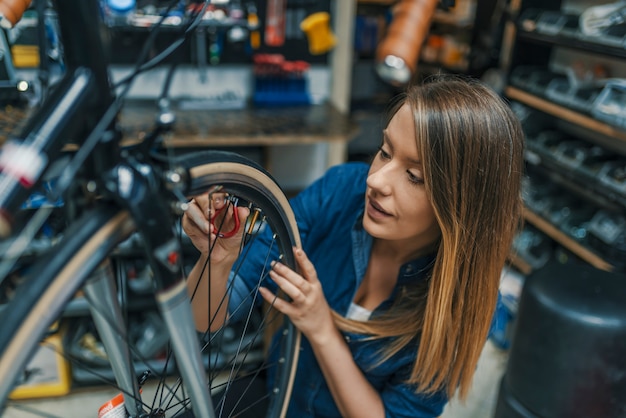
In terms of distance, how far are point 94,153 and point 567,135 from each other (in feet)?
8.17

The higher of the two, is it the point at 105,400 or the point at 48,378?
the point at 48,378

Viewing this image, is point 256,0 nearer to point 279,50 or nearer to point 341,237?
point 279,50

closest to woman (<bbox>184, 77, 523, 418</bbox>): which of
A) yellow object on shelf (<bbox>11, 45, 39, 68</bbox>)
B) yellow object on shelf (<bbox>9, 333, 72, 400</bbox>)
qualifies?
yellow object on shelf (<bbox>9, 333, 72, 400</bbox>)

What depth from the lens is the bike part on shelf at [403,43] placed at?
2.06ft

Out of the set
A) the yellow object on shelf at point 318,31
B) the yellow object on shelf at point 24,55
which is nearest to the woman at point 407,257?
the yellow object on shelf at point 318,31

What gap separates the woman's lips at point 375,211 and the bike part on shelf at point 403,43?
0.27m

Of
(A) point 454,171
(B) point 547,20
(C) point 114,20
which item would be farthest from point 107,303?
(B) point 547,20

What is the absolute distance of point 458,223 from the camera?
864 mm

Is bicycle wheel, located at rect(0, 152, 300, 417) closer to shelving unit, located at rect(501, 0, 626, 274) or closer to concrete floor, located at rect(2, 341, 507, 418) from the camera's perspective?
concrete floor, located at rect(2, 341, 507, 418)

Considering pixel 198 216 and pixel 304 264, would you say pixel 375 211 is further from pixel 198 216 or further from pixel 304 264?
pixel 198 216

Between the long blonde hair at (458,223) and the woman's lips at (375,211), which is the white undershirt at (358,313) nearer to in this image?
the long blonde hair at (458,223)

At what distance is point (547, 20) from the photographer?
235 centimetres

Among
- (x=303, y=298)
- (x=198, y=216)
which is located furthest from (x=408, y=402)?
(x=198, y=216)

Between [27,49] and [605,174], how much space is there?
237cm
